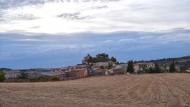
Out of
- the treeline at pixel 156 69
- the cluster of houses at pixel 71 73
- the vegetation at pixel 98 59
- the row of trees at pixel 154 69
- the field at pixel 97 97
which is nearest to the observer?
the field at pixel 97 97

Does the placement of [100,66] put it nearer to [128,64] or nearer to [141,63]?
[128,64]

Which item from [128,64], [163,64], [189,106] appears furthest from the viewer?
[163,64]

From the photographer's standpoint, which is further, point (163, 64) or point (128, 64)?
point (163, 64)

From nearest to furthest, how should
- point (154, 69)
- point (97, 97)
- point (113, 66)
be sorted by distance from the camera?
point (97, 97) < point (154, 69) < point (113, 66)

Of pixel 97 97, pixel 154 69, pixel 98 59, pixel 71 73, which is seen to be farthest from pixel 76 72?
pixel 97 97

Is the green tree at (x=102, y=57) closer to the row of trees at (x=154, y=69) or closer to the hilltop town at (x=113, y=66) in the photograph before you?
the hilltop town at (x=113, y=66)

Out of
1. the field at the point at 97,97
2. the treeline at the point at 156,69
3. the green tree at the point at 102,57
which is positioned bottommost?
the field at the point at 97,97

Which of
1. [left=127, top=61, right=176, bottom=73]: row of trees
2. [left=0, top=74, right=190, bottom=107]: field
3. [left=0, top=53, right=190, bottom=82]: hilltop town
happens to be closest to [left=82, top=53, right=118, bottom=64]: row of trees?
[left=0, top=53, right=190, bottom=82]: hilltop town

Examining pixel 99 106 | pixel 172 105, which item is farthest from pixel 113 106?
pixel 172 105

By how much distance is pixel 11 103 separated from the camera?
25.8m

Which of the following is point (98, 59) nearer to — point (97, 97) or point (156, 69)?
point (156, 69)

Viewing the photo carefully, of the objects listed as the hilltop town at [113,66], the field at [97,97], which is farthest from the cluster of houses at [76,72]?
the field at [97,97]

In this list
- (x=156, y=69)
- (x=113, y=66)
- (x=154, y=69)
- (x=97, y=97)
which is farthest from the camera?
(x=113, y=66)

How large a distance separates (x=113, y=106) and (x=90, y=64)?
426 feet
